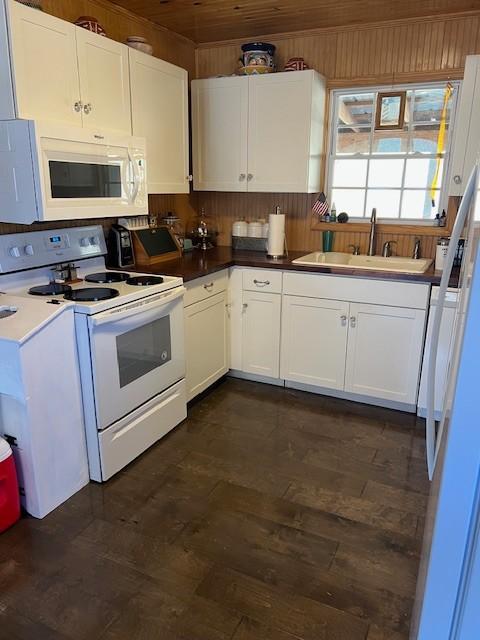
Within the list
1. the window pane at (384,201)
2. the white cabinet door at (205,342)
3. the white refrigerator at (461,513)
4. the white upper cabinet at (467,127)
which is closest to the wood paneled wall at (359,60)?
the window pane at (384,201)

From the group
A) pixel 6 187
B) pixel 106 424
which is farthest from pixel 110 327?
pixel 6 187

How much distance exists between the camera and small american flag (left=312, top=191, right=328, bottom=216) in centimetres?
340

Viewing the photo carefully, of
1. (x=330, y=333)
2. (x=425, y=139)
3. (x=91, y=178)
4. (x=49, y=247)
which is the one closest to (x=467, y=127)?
(x=425, y=139)

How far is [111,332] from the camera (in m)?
2.16

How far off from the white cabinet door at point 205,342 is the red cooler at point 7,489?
1170 millimetres

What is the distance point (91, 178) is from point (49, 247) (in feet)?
1.34

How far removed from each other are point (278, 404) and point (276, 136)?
1.78 m

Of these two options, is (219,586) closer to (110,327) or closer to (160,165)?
(110,327)

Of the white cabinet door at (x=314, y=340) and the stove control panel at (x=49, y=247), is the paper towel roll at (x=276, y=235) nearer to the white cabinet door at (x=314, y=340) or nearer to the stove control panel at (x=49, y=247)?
the white cabinet door at (x=314, y=340)

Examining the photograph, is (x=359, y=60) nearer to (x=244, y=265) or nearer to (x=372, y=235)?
(x=372, y=235)

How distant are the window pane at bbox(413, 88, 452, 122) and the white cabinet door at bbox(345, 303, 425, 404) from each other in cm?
133

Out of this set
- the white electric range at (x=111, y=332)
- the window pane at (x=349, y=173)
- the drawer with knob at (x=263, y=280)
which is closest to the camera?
the white electric range at (x=111, y=332)

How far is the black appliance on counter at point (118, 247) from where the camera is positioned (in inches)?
110

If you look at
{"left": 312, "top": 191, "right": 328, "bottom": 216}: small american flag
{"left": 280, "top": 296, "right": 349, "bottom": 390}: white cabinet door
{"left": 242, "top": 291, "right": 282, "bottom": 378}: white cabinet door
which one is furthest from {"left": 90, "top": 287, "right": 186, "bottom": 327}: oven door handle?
{"left": 312, "top": 191, "right": 328, "bottom": 216}: small american flag
